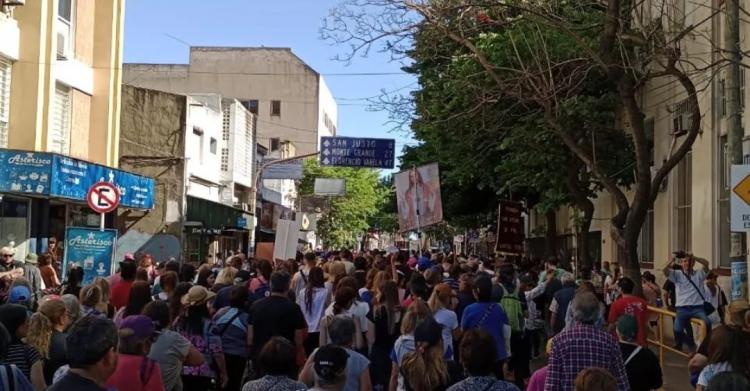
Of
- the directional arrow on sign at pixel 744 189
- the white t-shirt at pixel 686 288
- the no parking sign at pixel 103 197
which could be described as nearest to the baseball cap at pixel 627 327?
the directional arrow on sign at pixel 744 189

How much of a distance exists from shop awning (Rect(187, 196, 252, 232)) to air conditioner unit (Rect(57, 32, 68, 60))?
29.4ft

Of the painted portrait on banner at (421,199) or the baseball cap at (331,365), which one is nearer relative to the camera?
the baseball cap at (331,365)

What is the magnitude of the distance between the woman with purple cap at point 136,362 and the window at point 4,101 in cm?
1359

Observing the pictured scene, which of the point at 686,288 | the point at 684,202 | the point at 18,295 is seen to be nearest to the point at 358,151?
the point at 684,202

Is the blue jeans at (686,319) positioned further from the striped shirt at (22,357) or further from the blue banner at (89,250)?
the striped shirt at (22,357)

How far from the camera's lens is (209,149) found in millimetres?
32688

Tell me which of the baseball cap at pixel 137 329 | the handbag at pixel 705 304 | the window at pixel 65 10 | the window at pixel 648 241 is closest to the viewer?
the baseball cap at pixel 137 329

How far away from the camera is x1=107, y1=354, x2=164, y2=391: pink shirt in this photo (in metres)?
5.59

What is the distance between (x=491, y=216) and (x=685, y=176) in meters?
13.9

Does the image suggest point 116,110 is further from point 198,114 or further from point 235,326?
point 235,326

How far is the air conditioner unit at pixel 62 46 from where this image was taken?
1959cm

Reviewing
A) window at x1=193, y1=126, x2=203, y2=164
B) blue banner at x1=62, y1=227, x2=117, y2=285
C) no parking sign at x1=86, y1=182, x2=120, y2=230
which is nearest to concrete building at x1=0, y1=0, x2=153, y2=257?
no parking sign at x1=86, y1=182, x2=120, y2=230

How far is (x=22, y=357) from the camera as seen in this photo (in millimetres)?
5984

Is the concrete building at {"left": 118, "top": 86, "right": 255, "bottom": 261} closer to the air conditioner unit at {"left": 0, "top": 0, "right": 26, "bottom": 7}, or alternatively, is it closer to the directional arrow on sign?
the air conditioner unit at {"left": 0, "top": 0, "right": 26, "bottom": 7}
